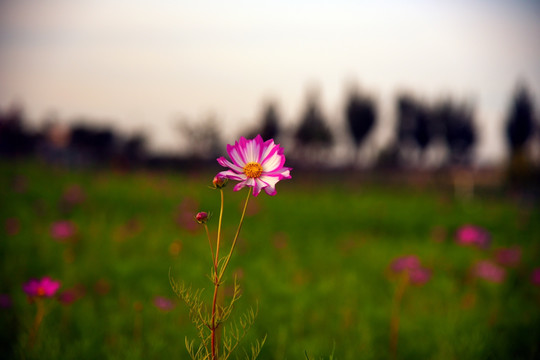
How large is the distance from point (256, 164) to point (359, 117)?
28248mm

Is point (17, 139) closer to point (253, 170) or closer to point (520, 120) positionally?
point (253, 170)

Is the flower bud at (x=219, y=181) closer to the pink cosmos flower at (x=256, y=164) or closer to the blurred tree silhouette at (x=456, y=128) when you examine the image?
the pink cosmos flower at (x=256, y=164)

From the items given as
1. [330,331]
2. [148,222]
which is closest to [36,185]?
[148,222]

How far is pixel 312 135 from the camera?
2381 cm

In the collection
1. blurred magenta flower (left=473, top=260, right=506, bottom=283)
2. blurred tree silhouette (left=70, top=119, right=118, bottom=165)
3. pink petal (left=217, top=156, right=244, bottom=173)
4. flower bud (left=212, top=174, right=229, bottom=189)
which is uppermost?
blurred tree silhouette (left=70, top=119, right=118, bottom=165)

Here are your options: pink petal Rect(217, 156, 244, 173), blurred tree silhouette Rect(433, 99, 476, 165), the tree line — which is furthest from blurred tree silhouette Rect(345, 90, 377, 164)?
pink petal Rect(217, 156, 244, 173)

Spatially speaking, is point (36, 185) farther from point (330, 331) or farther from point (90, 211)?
point (330, 331)

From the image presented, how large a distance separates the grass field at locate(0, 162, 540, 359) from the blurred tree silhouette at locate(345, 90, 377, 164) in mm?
22963

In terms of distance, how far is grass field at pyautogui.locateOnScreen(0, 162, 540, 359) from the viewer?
180 centimetres

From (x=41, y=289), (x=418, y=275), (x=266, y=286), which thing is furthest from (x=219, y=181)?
(x=266, y=286)

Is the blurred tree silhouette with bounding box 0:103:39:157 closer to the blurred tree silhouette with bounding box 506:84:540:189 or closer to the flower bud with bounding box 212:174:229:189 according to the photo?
the flower bud with bounding box 212:174:229:189

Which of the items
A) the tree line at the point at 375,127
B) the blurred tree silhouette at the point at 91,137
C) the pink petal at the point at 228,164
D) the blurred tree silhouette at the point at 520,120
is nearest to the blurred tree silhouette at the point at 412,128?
the tree line at the point at 375,127

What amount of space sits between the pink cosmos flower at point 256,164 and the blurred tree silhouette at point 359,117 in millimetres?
27616

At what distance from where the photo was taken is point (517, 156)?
510 inches
